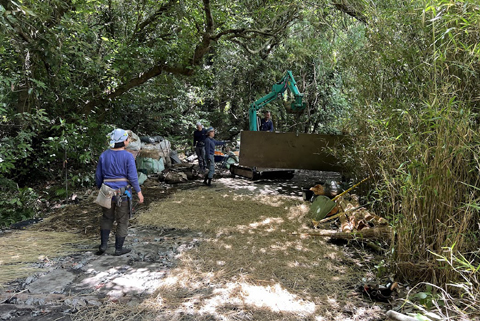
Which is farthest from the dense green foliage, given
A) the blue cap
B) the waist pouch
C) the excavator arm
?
the waist pouch

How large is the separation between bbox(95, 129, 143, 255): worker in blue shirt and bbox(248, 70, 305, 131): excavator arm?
4.91 meters

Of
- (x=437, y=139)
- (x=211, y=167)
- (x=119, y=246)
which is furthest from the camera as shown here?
(x=211, y=167)

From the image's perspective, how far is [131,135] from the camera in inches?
306

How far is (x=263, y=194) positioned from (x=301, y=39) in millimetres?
7675

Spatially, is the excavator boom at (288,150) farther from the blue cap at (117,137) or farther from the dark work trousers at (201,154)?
the blue cap at (117,137)

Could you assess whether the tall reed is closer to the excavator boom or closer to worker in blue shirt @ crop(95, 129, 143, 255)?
worker in blue shirt @ crop(95, 129, 143, 255)

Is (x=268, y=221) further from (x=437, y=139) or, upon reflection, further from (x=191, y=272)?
(x=437, y=139)

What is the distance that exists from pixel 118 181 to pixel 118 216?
403 millimetres

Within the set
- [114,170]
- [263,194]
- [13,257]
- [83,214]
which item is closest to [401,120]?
[114,170]

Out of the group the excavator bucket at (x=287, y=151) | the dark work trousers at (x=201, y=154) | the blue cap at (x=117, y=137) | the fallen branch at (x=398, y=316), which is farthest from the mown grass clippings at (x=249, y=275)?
the dark work trousers at (x=201, y=154)

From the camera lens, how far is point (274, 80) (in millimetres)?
12414

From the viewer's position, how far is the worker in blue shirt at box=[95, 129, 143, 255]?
141 inches

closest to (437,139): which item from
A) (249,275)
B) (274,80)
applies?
(249,275)

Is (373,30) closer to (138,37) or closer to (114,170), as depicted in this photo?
(114,170)
